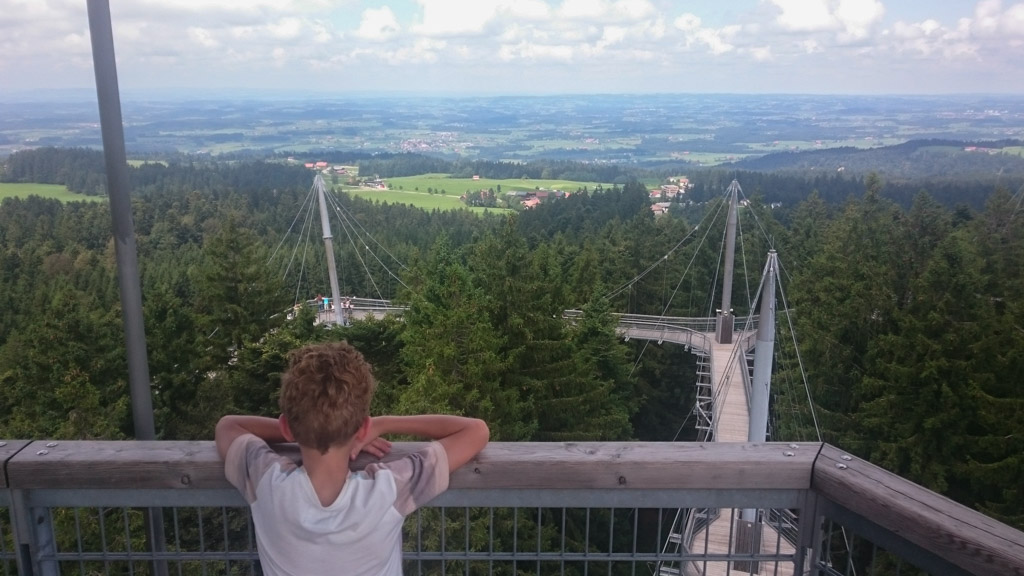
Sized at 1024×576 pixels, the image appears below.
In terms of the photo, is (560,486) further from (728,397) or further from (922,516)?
(728,397)

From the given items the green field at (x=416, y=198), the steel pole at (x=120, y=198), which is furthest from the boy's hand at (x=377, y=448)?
the green field at (x=416, y=198)

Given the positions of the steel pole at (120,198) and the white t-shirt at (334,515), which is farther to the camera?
the steel pole at (120,198)

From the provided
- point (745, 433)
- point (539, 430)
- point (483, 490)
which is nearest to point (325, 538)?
point (483, 490)

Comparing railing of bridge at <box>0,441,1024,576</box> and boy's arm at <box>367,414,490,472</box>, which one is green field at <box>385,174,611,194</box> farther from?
boy's arm at <box>367,414,490,472</box>

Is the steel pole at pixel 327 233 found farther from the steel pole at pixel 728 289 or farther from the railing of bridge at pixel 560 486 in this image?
the railing of bridge at pixel 560 486

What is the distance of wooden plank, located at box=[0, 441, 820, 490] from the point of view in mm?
1721

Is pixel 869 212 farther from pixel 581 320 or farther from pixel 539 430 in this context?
pixel 539 430

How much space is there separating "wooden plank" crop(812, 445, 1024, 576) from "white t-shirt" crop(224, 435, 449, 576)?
0.90 m

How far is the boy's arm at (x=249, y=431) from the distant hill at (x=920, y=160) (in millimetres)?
43011

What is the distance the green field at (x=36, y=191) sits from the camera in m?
38.8

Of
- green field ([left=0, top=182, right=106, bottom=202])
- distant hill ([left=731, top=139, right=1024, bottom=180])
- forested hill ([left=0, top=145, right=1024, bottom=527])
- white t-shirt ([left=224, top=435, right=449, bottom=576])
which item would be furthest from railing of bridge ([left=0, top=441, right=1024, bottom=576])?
distant hill ([left=731, top=139, right=1024, bottom=180])

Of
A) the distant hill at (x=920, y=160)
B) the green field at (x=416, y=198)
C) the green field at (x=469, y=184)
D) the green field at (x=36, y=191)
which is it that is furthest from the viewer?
the green field at (x=469, y=184)

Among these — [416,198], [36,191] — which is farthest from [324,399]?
[416,198]

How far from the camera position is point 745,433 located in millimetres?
16844
